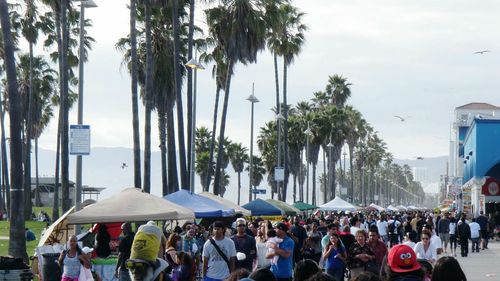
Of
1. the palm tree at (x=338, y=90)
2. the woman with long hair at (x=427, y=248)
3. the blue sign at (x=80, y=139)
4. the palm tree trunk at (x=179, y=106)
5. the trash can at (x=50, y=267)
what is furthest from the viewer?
the palm tree at (x=338, y=90)

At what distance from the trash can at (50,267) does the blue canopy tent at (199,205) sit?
7965mm

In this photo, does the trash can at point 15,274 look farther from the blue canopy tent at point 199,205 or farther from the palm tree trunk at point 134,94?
the palm tree trunk at point 134,94

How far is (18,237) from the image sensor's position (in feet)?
78.8

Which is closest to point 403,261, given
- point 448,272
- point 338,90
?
point 448,272

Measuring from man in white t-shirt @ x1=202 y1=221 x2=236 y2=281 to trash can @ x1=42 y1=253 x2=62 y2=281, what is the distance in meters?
3.90

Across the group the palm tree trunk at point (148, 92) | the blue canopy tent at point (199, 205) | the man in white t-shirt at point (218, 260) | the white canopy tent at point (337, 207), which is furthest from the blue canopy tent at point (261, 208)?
the man in white t-shirt at point (218, 260)

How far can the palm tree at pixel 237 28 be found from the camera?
46.5 meters

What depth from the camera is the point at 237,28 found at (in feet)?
153

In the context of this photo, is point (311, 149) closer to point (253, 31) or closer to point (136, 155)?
point (253, 31)

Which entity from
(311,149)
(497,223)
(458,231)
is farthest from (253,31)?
(311,149)

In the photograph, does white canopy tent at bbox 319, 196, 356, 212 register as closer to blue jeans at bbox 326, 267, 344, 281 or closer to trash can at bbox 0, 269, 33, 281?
blue jeans at bbox 326, 267, 344, 281

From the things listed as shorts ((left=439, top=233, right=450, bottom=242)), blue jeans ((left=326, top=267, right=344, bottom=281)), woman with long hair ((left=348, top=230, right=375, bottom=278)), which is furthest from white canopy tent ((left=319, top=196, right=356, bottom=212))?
woman with long hair ((left=348, top=230, right=375, bottom=278))

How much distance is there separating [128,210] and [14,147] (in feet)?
→ 18.6

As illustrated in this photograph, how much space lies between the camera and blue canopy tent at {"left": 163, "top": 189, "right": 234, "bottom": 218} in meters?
26.4
